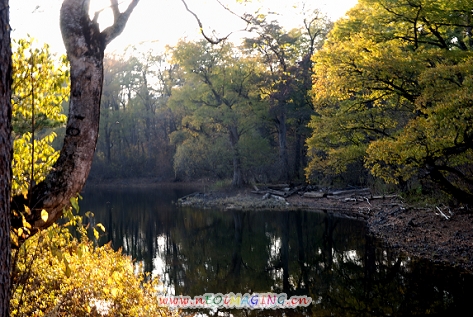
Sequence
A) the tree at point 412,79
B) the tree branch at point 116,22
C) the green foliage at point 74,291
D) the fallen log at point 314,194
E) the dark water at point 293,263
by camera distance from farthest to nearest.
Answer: the fallen log at point 314,194 → the tree at point 412,79 → the dark water at point 293,263 → the green foliage at point 74,291 → the tree branch at point 116,22

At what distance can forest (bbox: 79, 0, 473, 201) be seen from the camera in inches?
426

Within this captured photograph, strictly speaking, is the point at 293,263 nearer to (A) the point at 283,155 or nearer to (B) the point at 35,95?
(B) the point at 35,95

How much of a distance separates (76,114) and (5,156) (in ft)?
3.72

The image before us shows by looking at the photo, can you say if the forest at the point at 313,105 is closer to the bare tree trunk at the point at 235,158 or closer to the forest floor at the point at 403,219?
the bare tree trunk at the point at 235,158

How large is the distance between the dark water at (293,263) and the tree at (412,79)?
2751 mm

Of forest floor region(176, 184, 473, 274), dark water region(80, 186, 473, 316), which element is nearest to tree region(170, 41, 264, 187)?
forest floor region(176, 184, 473, 274)

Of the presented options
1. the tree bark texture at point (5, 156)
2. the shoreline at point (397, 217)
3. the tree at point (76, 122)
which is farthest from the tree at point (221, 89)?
the tree bark texture at point (5, 156)

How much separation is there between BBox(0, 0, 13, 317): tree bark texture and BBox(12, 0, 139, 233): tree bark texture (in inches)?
39.4

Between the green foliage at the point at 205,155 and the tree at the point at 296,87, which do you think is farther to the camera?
the green foliage at the point at 205,155

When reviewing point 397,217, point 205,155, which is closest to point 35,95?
point 397,217

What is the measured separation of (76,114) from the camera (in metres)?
3.40

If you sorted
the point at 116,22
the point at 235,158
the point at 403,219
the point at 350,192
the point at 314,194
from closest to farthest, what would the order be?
the point at 116,22 → the point at 403,219 → the point at 350,192 → the point at 314,194 → the point at 235,158

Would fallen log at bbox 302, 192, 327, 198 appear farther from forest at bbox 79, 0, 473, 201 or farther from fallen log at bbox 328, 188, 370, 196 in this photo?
forest at bbox 79, 0, 473, 201

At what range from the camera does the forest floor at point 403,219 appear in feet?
35.1
